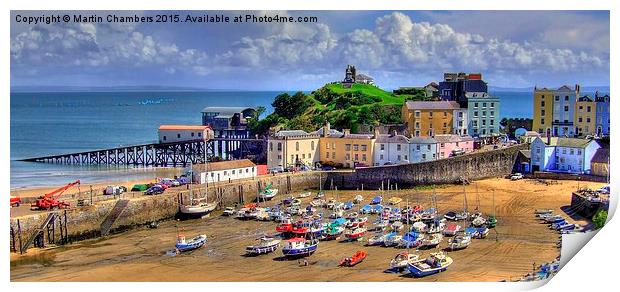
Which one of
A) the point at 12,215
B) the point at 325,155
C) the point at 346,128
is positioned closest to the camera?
the point at 12,215

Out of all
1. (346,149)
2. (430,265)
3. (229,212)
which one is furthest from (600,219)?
(346,149)

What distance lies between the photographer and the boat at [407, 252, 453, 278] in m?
14.8

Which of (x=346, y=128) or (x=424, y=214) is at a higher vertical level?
(x=346, y=128)

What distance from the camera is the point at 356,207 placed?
65.9 ft

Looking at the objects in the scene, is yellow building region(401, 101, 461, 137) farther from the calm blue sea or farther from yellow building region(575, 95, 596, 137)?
the calm blue sea

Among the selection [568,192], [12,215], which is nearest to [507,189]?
[568,192]

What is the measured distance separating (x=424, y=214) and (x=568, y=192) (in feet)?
12.7

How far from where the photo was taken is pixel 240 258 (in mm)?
16031

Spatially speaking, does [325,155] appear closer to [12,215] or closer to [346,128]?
[346,128]

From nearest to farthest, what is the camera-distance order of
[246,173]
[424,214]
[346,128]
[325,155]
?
1. [424,214]
2. [246,173]
3. [325,155]
4. [346,128]

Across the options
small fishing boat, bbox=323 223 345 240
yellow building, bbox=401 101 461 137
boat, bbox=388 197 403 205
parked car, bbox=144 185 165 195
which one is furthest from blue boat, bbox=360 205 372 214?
yellow building, bbox=401 101 461 137

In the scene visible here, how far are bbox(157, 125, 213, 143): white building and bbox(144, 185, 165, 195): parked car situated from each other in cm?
602

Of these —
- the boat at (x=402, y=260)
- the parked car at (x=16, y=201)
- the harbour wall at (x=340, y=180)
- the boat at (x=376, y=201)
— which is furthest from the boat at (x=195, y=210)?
the boat at (x=402, y=260)
